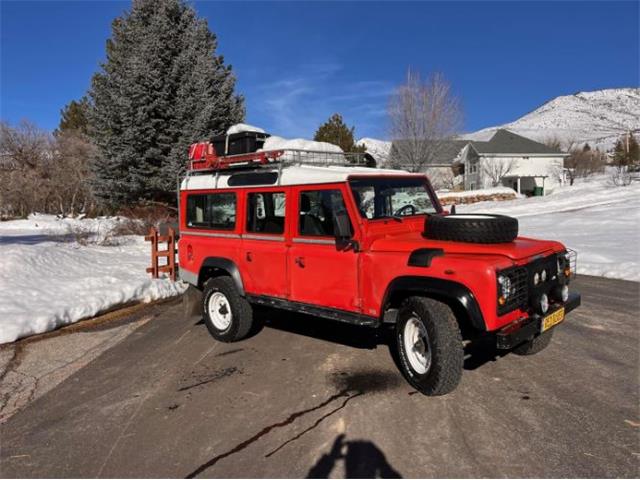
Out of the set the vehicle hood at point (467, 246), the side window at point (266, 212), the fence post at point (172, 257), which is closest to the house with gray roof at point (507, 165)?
the fence post at point (172, 257)

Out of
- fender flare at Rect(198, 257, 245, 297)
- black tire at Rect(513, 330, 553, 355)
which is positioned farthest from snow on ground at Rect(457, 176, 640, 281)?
fender flare at Rect(198, 257, 245, 297)

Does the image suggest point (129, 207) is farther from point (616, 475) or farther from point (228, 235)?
point (616, 475)

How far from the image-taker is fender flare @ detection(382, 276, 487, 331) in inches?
145

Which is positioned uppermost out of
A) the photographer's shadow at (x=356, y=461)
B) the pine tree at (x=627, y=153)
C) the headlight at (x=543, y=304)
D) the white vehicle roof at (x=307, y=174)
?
the pine tree at (x=627, y=153)

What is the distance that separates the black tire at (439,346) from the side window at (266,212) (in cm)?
195

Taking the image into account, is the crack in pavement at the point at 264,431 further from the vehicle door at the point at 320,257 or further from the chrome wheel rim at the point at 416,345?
the vehicle door at the point at 320,257

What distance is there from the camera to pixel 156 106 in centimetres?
1803

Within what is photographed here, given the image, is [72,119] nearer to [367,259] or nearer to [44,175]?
[44,175]

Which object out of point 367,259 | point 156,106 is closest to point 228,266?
point 367,259

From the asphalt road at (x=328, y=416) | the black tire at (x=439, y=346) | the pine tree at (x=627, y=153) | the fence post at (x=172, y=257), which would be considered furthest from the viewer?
the pine tree at (x=627, y=153)

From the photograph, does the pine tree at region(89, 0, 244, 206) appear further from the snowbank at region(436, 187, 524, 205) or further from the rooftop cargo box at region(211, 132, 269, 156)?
the snowbank at region(436, 187, 524, 205)

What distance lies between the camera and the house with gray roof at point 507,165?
43719mm

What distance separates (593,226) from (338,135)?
52.8 feet

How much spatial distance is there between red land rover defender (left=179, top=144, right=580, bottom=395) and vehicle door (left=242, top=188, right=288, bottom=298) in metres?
0.01
